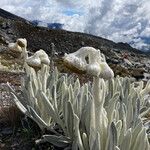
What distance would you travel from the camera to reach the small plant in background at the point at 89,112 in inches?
215

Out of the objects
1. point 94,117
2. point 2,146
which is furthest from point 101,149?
point 2,146

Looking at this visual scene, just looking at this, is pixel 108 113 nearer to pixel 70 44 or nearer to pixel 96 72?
pixel 96 72

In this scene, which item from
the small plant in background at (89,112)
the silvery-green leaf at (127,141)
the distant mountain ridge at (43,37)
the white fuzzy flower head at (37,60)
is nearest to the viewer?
the small plant in background at (89,112)

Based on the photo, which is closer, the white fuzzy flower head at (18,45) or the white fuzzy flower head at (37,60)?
the white fuzzy flower head at (37,60)

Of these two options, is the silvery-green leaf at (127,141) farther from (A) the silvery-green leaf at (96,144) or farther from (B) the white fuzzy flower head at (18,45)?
(B) the white fuzzy flower head at (18,45)

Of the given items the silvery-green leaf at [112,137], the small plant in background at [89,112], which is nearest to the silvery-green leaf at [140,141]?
the small plant in background at [89,112]

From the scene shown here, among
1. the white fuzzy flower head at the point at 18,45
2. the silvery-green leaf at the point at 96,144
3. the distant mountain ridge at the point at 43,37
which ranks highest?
the distant mountain ridge at the point at 43,37

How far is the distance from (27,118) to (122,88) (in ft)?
6.39

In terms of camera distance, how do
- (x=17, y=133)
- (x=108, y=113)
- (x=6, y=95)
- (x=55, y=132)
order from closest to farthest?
(x=108, y=113) → (x=55, y=132) → (x=17, y=133) → (x=6, y=95)

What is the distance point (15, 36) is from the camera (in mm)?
68312

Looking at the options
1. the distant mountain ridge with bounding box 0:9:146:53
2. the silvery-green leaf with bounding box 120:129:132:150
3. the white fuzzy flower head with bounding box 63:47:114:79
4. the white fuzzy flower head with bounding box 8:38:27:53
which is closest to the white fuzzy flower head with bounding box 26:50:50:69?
the white fuzzy flower head with bounding box 8:38:27:53

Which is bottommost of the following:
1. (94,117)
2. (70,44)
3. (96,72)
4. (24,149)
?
(24,149)

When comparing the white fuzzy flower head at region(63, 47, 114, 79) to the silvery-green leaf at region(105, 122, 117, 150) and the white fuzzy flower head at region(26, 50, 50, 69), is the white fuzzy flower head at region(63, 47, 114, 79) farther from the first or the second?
the white fuzzy flower head at region(26, 50, 50, 69)

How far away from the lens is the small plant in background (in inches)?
215
